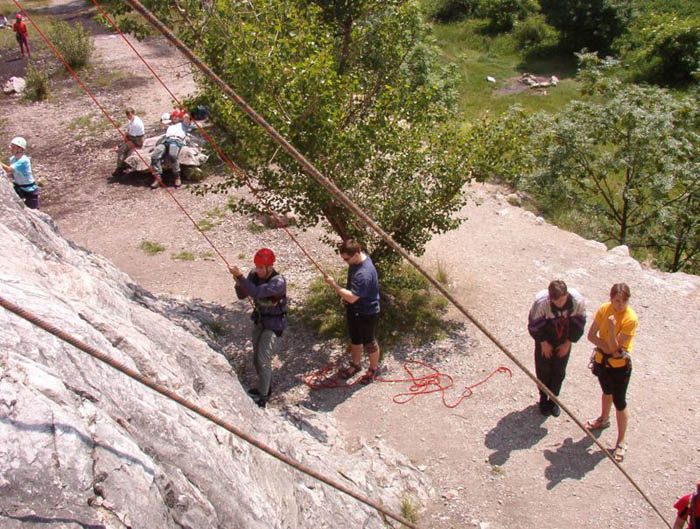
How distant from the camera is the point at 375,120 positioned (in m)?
8.50

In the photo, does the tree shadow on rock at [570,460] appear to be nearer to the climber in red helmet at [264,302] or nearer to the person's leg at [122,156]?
the climber in red helmet at [264,302]

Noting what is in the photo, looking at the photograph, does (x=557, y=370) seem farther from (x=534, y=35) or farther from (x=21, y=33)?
(x=534, y=35)

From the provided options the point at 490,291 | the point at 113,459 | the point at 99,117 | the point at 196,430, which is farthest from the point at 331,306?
the point at 99,117

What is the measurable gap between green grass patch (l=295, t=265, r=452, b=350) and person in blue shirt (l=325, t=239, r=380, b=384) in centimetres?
88

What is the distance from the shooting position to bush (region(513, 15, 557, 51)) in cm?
3020

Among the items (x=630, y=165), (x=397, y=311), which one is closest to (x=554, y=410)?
Result: (x=397, y=311)

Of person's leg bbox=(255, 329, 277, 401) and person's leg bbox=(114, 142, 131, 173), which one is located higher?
person's leg bbox=(255, 329, 277, 401)

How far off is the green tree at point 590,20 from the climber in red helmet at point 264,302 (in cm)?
2555

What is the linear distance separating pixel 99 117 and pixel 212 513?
17104 millimetres

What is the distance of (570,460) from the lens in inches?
277

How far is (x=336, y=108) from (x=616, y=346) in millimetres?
4082

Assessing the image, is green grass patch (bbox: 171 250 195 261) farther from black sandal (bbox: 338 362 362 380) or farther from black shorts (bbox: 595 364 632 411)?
black shorts (bbox: 595 364 632 411)

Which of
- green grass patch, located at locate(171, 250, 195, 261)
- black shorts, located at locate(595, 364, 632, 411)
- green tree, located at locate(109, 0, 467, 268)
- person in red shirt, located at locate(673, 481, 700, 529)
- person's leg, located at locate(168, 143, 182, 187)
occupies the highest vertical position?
green tree, located at locate(109, 0, 467, 268)

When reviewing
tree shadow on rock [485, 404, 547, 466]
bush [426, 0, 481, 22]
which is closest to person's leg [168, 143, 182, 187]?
tree shadow on rock [485, 404, 547, 466]
